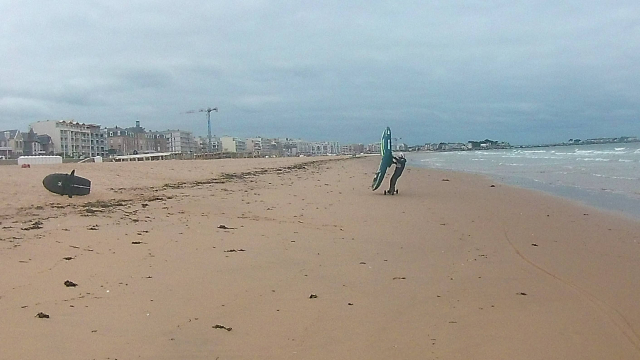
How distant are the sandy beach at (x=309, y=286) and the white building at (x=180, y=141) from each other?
510 ft

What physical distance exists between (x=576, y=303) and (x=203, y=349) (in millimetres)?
3178

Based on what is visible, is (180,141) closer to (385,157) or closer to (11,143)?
(11,143)

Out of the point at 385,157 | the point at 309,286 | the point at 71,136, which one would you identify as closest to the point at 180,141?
the point at 71,136

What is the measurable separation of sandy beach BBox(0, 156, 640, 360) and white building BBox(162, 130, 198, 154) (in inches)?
6117

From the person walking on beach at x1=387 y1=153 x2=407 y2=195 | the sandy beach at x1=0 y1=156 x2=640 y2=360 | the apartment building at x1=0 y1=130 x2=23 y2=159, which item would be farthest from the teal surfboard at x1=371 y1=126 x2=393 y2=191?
the apartment building at x1=0 y1=130 x2=23 y2=159

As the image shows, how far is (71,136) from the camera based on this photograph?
104 m

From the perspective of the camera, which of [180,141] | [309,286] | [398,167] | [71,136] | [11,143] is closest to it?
[309,286]

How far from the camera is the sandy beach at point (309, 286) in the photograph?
3279mm

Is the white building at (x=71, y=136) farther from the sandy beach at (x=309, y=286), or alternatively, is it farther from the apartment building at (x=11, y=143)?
the sandy beach at (x=309, y=286)

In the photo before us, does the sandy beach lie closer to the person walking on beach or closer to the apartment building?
the person walking on beach

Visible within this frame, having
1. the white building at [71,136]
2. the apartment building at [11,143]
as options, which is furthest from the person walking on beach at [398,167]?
the white building at [71,136]

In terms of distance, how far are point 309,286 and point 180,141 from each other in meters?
170

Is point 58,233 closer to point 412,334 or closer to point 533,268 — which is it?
point 412,334

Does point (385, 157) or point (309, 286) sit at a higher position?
point (385, 157)
